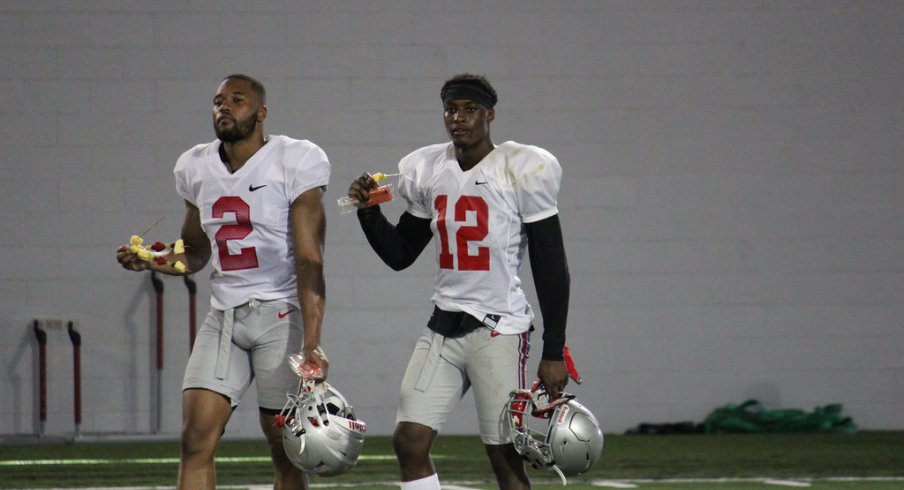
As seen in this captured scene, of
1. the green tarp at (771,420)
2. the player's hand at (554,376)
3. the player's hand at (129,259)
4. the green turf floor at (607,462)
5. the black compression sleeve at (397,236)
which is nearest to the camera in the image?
the player's hand at (554,376)

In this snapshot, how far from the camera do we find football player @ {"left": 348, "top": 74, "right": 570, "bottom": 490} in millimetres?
4340

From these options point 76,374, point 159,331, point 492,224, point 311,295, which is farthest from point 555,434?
point 76,374

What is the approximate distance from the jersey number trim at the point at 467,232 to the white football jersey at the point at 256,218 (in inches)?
16.6

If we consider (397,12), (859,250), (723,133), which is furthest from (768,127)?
(397,12)

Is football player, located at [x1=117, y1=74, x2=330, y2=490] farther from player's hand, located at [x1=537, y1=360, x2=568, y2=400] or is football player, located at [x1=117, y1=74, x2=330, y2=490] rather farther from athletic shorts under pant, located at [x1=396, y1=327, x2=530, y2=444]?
player's hand, located at [x1=537, y1=360, x2=568, y2=400]

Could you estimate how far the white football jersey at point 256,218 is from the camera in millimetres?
4406

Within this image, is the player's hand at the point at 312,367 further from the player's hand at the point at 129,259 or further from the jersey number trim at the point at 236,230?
the player's hand at the point at 129,259

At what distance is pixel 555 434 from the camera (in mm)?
4223

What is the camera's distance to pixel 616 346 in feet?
33.1

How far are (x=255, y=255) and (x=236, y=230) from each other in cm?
10

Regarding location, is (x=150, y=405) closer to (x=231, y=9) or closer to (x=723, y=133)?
(x=231, y=9)

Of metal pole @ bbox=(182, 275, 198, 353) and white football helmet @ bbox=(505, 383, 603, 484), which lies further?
metal pole @ bbox=(182, 275, 198, 353)

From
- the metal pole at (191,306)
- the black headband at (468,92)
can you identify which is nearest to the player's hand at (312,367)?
the black headband at (468,92)

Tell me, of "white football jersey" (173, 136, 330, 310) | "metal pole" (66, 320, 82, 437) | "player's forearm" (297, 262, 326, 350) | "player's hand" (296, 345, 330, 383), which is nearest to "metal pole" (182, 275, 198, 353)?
"metal pole" (66, 320, 82, 437)
